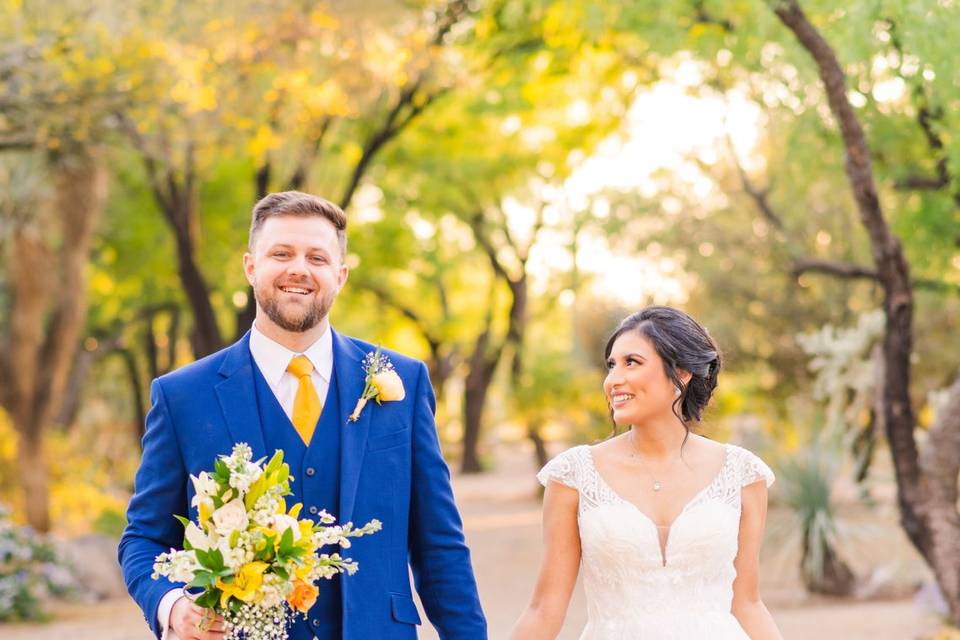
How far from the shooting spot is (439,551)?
386 cm

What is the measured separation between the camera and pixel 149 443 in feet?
12.3

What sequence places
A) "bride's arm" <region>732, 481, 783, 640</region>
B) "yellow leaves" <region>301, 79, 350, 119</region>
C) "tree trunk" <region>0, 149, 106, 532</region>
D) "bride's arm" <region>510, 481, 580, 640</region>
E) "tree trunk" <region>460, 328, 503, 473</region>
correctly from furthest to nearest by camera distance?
"tree trunk" <region>460, 328, 503, 473</region>
"tree trunk" <region>0, 149, 106, 532</region>
"yellow leaves" <region>301, 79, 350, 119</region>
"bride's arm" <region>732, 481, 783, 640</region>
"bride's arm" <region>510, 481, 580, 640</region>

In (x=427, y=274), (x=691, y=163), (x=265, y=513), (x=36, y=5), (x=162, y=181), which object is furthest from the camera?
(x=427, y=274)

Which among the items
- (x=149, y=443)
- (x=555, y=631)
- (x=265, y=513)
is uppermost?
(x=149, y=443)

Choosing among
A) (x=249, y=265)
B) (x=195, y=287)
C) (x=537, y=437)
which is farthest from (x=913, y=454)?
(x=537, y=437)

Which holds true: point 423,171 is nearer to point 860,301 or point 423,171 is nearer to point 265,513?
point 860,301

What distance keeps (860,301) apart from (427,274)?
13.8m

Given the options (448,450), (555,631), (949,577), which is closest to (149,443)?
(555,631)

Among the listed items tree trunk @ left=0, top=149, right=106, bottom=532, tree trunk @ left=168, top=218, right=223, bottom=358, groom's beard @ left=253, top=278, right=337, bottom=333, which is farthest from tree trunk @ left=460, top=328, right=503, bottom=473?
groom's beard @ left=253, top=278, right=337, bottom=333

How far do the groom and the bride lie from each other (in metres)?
0.55

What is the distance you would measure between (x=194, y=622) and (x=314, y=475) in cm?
55

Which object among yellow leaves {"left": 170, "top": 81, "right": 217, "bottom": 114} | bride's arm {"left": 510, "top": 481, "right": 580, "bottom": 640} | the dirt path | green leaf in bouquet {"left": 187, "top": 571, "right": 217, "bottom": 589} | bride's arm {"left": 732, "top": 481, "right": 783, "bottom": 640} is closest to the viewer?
green leaf in bouquet {"left": 187, "top": 571, "right": 217, "bottom": 589}

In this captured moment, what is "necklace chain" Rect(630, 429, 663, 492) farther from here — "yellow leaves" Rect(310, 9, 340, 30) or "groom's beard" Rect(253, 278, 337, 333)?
"yellow leaves" Rect(310, 9, 340, 30)

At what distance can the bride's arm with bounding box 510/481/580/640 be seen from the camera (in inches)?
167
